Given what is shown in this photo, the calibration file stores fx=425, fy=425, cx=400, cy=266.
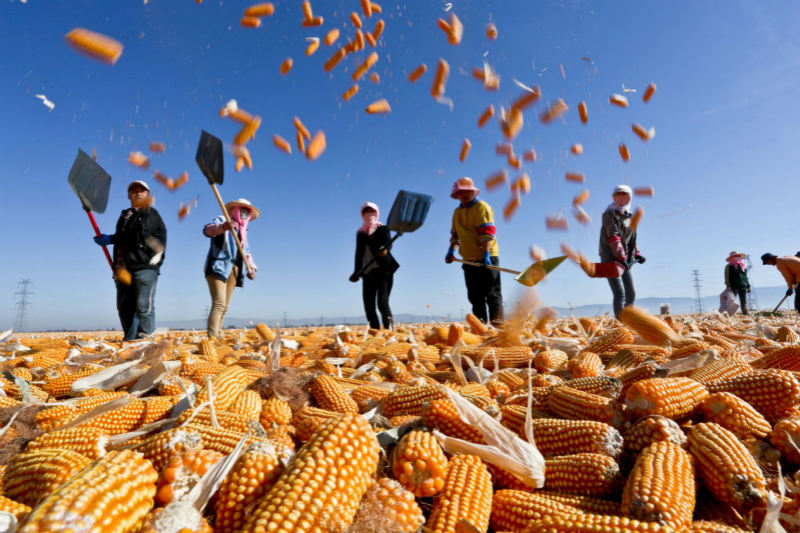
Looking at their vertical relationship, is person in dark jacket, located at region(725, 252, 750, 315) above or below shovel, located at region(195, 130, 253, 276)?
below

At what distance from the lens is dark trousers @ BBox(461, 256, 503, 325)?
791 centimetres

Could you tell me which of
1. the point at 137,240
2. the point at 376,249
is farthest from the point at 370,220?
the point at 137,240

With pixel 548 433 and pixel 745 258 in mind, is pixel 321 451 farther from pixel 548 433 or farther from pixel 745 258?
pixel 745 258

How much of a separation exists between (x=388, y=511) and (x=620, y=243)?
321 inches

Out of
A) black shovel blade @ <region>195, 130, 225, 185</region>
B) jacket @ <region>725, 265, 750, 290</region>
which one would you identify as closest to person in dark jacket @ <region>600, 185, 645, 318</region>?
black shovel blade @ <region>195, 130, 225, 185</region>

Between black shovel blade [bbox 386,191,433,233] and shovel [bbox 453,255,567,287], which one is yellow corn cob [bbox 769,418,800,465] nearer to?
shovel [bbox 453,255,567,287]

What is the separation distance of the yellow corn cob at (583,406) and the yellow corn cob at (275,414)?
131 centimetres

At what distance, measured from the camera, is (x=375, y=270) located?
883 centimetres

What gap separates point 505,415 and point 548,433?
0.26m

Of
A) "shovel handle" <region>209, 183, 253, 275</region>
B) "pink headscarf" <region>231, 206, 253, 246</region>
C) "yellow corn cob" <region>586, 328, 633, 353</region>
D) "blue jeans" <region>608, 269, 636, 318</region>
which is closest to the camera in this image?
"yellow corn cob" <region>586, 328, 633, 353</region>

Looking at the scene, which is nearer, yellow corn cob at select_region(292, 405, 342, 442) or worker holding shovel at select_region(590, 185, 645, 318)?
yellow corn cob at select_region(292, 405, 342, 442)

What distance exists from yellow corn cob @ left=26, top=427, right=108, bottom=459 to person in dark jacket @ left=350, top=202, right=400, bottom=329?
701 cm

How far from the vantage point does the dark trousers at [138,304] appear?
7008 millimetres

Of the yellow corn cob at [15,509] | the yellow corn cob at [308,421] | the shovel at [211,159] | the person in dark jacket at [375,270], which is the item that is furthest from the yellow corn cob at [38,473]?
the person in dark jacket at [375,270]
